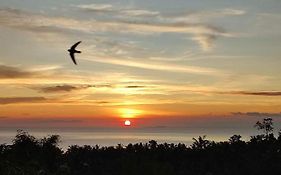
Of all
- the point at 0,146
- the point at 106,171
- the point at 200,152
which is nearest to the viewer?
the point at 0,146

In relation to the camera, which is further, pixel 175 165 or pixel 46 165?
pixel 175 165

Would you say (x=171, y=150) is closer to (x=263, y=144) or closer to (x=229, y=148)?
(x=229, y=148)

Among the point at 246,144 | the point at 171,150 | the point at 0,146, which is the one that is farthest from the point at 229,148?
the point at 0,146

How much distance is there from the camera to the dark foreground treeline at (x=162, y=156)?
1463 inches

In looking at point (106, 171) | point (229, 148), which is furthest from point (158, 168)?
point (229, 148)

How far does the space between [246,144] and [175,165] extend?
6.22 metres

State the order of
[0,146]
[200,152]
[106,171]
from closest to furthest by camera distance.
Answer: [0,146], [106,171], [200,152]

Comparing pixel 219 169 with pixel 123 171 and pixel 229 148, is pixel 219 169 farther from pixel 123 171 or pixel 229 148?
pixel 123 171

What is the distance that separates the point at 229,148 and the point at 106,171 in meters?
9.43

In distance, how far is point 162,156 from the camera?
129 ft

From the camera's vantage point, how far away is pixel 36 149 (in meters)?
38.0

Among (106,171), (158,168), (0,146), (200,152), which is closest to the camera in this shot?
(158,168)

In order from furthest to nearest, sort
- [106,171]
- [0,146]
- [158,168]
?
[106,171] < [0,146] < [158,168]

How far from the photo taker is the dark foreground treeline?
3716cm
